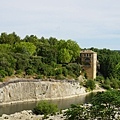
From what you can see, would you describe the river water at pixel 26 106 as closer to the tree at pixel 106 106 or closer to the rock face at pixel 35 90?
the rock face at pixel 35 90

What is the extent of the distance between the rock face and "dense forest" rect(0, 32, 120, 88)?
2.30 m

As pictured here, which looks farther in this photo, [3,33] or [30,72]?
[3,33]

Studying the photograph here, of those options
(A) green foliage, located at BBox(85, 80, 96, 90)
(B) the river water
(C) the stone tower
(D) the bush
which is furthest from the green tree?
(D) the bush

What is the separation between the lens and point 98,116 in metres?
15.0

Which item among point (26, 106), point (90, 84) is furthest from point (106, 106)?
point (90, 84)

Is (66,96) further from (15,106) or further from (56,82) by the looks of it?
(15,106)

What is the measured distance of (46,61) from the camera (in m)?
64.4

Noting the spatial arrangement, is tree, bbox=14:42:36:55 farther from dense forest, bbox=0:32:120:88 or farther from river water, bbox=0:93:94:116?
river water, bbox=0:93:94:116

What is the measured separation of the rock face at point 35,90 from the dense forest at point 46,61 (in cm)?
230

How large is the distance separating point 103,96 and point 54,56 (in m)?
51.4

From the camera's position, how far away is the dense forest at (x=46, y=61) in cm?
5675

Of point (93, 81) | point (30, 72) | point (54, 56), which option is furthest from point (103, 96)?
point (54, 56)

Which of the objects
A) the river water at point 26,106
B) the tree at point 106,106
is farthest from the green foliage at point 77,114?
the river water at point 26,106

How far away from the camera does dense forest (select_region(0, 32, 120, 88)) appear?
56750mm
